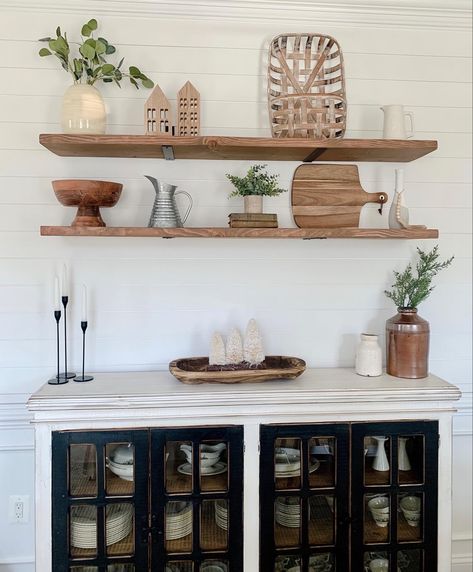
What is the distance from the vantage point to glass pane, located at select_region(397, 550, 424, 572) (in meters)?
1.77

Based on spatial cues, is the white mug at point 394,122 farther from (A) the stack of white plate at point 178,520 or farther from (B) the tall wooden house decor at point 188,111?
(A) the stack of white plate at point 178,520

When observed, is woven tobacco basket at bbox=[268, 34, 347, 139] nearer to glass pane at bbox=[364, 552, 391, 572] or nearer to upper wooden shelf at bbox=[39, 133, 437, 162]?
upper wooden shelf at bbox=[39, 133, 437, 162]

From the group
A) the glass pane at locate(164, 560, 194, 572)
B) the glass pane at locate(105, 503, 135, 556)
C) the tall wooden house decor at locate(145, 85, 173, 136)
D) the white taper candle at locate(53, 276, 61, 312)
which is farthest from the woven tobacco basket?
the glass pane at locate(164, 560, 194, 572)

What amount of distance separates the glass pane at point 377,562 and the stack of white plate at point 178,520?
694mm

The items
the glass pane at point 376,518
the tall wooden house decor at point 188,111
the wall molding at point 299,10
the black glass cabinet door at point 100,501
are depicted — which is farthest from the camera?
the wall molding at point 299,10

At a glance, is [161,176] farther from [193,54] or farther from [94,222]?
[193,54]

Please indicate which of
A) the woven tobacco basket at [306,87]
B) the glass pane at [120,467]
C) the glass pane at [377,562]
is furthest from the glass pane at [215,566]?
the woven tobacco basket at [306,87]

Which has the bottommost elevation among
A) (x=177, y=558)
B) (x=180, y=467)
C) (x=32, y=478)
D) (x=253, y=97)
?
(x=177, y=558)

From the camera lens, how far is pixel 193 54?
2021mm

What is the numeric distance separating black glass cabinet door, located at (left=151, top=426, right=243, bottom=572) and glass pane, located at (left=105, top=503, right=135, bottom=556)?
0.29 ft

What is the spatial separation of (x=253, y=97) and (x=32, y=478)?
1.93 metres

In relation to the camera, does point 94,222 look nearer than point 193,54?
Yes

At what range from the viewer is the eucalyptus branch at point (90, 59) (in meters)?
1.85

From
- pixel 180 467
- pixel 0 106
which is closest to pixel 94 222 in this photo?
pixel 0 106
